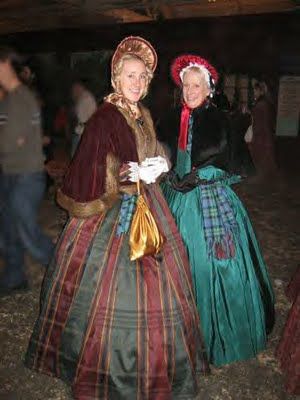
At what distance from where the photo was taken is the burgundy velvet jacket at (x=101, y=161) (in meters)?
2.38

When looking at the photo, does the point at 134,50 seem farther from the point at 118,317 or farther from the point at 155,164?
the point at 118,317

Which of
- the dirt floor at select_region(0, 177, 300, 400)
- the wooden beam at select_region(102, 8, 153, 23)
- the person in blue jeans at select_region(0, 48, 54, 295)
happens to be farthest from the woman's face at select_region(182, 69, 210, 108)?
the wooden beam at select_region(102, 8, 153, 23)

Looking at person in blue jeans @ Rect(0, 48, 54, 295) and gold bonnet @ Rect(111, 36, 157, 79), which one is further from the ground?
gold bonnet @ Rect(111, 36, 157, 79)

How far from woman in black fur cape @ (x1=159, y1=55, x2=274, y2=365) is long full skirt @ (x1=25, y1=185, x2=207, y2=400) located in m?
0.29

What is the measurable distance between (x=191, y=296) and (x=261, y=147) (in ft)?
20.8

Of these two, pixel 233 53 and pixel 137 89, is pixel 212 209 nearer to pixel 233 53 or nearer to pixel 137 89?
pixel 137 89

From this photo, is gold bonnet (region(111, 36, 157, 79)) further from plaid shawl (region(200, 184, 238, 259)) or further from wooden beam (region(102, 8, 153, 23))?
wooden beam (region(102, 8, 153, 23))

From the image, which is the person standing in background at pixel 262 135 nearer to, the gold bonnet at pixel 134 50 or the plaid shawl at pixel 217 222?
the plaid shawl at pixel 217 222

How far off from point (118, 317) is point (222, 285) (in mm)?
770

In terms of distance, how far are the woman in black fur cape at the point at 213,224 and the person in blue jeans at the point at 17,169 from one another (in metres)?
1.36

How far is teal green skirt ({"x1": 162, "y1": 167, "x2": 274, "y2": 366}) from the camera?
2.80 meters

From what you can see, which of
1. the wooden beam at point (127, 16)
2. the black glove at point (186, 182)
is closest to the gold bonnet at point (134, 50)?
the black glove at point (186, 182)

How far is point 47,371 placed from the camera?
266 cm

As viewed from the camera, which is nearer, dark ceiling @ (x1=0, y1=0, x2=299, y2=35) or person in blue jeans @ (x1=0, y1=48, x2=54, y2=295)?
person in blue jeans @ (x1=0, y1=48, x2=54, y2=295)
